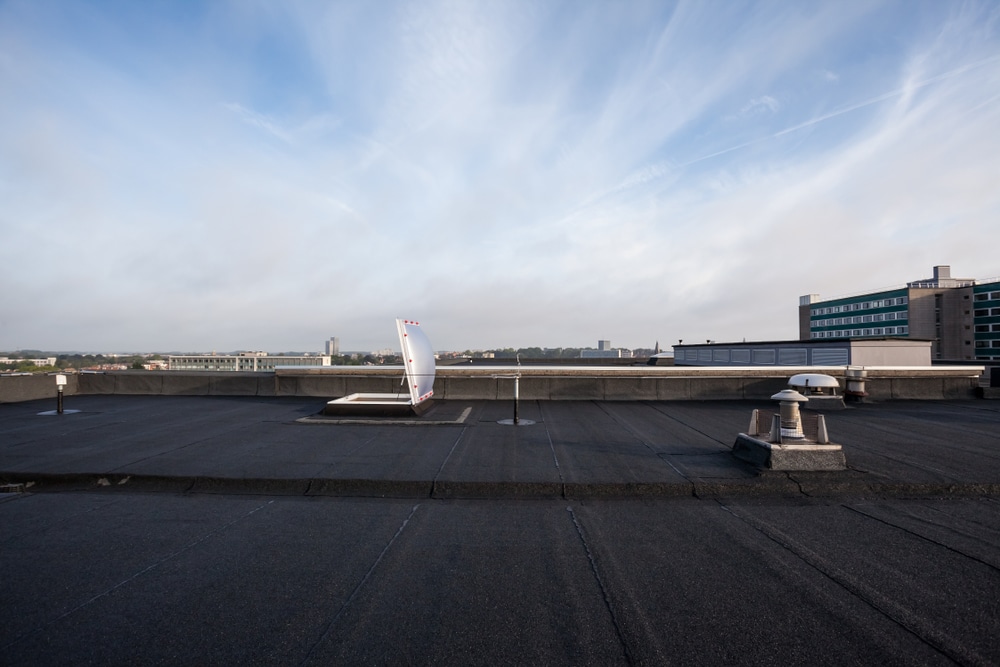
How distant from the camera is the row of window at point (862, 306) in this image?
83.8 metres

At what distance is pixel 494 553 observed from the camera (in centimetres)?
460

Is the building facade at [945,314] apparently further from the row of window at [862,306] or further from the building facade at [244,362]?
the building facade at [244,362]

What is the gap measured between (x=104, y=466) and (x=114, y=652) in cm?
573

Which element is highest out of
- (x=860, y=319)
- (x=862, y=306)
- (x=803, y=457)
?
(x=862, y=306)

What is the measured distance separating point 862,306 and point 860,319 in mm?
2626

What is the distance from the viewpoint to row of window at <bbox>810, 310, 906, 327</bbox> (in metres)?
84.2

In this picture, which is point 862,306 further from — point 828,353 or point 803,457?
point 803,457

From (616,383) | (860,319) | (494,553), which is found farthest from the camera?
(860,319)

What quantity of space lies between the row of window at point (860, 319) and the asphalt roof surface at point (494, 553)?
3844 inches

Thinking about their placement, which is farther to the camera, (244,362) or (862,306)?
(862,306)

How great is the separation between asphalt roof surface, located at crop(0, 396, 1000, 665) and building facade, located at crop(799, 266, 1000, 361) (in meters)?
91.5

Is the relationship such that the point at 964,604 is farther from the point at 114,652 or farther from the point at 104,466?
the point at 104,466

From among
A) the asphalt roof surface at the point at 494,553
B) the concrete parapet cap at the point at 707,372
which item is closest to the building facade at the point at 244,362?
the concrete parapet cap at the point at 707,372

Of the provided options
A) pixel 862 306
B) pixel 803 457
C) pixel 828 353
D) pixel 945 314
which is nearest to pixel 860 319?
pixel 862 306
